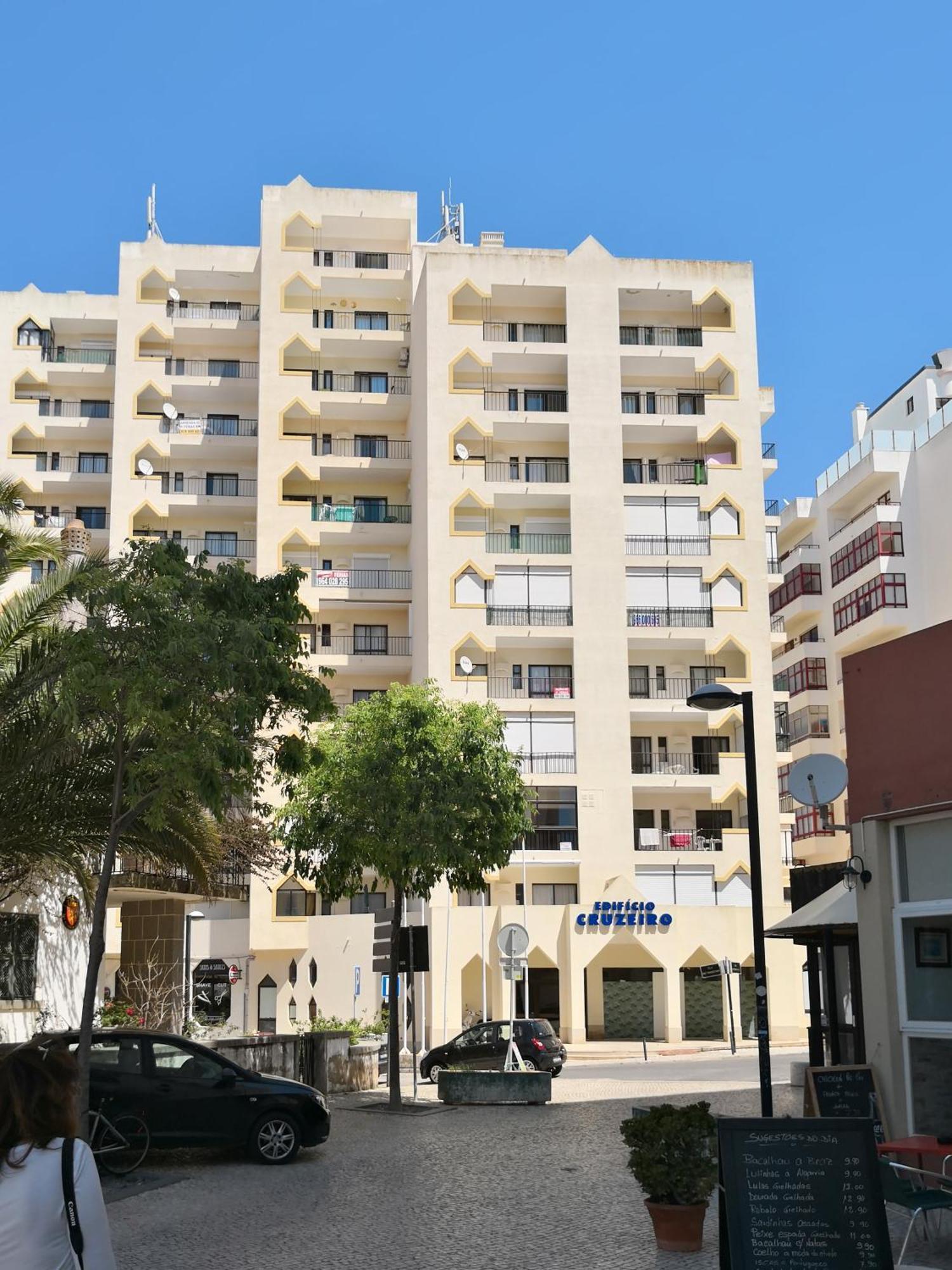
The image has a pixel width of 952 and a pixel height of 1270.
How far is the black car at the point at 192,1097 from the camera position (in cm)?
1703

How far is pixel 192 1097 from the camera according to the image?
56.3 feet

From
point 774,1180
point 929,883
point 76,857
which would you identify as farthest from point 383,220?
point 774,1180

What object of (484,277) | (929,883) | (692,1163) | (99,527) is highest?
(484,277)

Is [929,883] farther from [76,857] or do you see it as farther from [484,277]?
[484,277]

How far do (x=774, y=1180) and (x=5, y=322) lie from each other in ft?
208

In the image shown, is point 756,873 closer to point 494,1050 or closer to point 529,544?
point 494,1050

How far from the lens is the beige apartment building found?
53.9 meters

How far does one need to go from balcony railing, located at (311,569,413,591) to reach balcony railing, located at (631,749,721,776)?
12.0 m

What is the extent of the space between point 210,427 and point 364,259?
10395 millimetres

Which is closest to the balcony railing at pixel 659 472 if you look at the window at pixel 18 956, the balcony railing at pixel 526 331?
the balcony railing at pixel 526 331

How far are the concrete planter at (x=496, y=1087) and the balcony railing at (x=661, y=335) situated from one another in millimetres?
41379

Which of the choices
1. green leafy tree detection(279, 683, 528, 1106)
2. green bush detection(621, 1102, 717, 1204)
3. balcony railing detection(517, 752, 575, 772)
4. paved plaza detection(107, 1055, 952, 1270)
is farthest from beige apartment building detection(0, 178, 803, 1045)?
green bush detection(621, 1102, 717, 1204)

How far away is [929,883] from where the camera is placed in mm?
13156

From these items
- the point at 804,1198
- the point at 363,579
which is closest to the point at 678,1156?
the point at 804,1198
